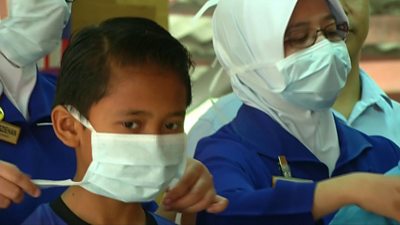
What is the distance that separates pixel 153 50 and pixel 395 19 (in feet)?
6.84

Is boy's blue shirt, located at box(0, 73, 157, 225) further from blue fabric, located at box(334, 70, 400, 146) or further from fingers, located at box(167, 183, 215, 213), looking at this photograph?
blue fabric, located at box(334, 70, 400, 146)

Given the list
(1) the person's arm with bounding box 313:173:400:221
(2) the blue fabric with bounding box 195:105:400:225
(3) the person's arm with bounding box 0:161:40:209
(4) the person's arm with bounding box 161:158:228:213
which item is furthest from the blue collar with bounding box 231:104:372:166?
(3) the person's arm with bounding box 0:161:40:209

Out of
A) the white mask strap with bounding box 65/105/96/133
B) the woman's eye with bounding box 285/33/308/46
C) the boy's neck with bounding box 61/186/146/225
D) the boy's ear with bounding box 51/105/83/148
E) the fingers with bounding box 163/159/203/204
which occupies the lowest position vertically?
the boy's neck with bounding box 61/186/146/225

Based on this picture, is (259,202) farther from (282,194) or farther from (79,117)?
(79,117)

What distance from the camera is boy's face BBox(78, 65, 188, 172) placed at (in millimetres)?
1322

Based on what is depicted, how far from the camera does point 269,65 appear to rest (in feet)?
5.88

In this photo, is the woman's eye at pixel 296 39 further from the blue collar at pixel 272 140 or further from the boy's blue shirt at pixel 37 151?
the boy's blue shirt at pixel 37 151

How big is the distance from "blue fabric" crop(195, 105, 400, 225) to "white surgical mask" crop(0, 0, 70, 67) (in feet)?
1.39

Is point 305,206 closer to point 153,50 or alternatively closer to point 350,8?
point 153,50

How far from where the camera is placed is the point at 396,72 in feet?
10.7

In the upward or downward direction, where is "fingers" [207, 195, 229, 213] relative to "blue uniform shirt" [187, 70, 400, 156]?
upward

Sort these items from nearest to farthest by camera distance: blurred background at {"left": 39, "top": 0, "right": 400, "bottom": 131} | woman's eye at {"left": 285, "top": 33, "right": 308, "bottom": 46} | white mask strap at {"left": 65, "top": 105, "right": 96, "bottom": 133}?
white mask strap at {"left": 65, "top": 105, "right": 96, "bottom": 133}
woman's eye at {"left": 285, "top": 33, "right": 308, "bottom": 46}
blurred background at {"left": 39, "top": 0, "right": 400, "bottom": 131}

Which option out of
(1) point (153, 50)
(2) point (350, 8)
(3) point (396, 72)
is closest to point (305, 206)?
(1) point (153, 50)

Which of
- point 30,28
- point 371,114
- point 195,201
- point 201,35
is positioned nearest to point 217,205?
point 195,201
